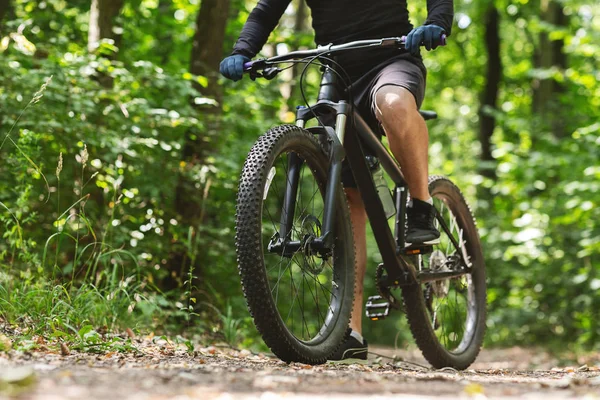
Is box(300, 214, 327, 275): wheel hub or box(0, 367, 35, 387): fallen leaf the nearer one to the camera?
box(0, 367, 35, 387): fallen leaf

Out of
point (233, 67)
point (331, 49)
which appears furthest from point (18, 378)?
point (331, 49)

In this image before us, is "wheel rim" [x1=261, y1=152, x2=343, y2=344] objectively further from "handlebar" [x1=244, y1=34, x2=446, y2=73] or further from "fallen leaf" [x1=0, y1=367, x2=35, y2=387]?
"fallen leaf" [x1=0, y1=367, x2=35, y2=387]

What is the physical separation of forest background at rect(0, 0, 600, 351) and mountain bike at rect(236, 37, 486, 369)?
0.42 metres

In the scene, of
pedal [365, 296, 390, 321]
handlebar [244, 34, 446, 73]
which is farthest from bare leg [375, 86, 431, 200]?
pedal [365, 296, 390, 321]

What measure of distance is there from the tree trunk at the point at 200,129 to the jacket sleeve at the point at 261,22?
1.79 metres

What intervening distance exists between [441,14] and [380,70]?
42cm

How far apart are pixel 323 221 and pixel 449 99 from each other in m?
16.9

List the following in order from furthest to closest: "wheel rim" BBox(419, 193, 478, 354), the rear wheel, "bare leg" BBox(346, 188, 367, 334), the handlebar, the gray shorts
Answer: "wheel rim" BBox(419, 193, 478, 354) → "bare leg" BBox(346, 188, 367, 334) → the gray shorts → the handlebar → the rear wheel

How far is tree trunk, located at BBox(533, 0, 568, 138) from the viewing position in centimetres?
1085

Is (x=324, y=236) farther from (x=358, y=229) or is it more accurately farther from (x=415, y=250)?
(x=358, y=229)

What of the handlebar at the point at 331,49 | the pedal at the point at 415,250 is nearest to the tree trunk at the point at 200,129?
the pedal at the point at 415,250

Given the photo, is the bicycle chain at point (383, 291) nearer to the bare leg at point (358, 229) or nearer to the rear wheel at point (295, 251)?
the bare leg at point (358, 229)

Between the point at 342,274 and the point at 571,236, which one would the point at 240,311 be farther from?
the point at 571,236

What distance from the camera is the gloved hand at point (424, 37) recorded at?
2.90m
